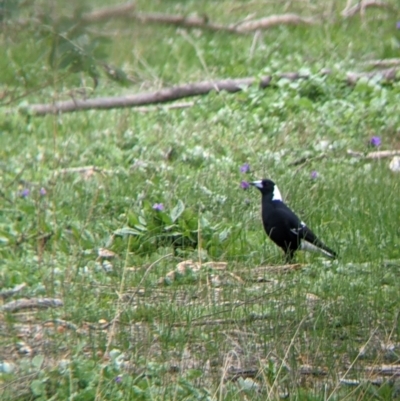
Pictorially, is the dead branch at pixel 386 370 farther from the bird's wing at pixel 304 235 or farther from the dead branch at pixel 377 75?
the dead branch at pixel 377 75

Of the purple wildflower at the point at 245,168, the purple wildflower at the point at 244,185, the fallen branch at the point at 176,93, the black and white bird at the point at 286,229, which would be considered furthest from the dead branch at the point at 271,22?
the black and white bird at the point at 286,229

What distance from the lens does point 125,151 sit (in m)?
8.72

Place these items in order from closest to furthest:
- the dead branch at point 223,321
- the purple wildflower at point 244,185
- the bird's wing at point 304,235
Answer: the dead branch at point 223,321, the bird's wing at point 304,235, the purple wildflower at point 244,185

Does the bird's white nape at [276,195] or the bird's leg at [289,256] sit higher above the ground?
the bird's white nape at [276,195]

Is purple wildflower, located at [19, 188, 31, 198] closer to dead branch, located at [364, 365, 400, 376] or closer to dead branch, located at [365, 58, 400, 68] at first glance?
dead branch, located at [364, 365, 400, 376]

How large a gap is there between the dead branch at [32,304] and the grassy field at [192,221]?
33 mm

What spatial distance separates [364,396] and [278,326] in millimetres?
739

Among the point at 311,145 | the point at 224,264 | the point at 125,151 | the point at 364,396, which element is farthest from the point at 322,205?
the point at 364,396

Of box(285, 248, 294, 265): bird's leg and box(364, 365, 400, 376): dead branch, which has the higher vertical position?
box(364, 365, 400, 376): dead branch

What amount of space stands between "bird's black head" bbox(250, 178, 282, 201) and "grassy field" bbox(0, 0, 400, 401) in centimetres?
24

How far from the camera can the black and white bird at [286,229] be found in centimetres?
597

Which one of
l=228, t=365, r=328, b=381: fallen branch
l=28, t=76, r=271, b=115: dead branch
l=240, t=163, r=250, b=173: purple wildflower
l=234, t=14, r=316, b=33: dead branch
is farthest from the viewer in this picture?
l=234, t=14, r=316, b=33: dead branch

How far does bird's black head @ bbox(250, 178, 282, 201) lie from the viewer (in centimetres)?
663

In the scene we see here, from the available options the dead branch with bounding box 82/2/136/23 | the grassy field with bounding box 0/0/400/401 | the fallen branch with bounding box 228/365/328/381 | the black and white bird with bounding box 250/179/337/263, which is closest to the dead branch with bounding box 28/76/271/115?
the grassy field with bounding box 0/0/400/401
